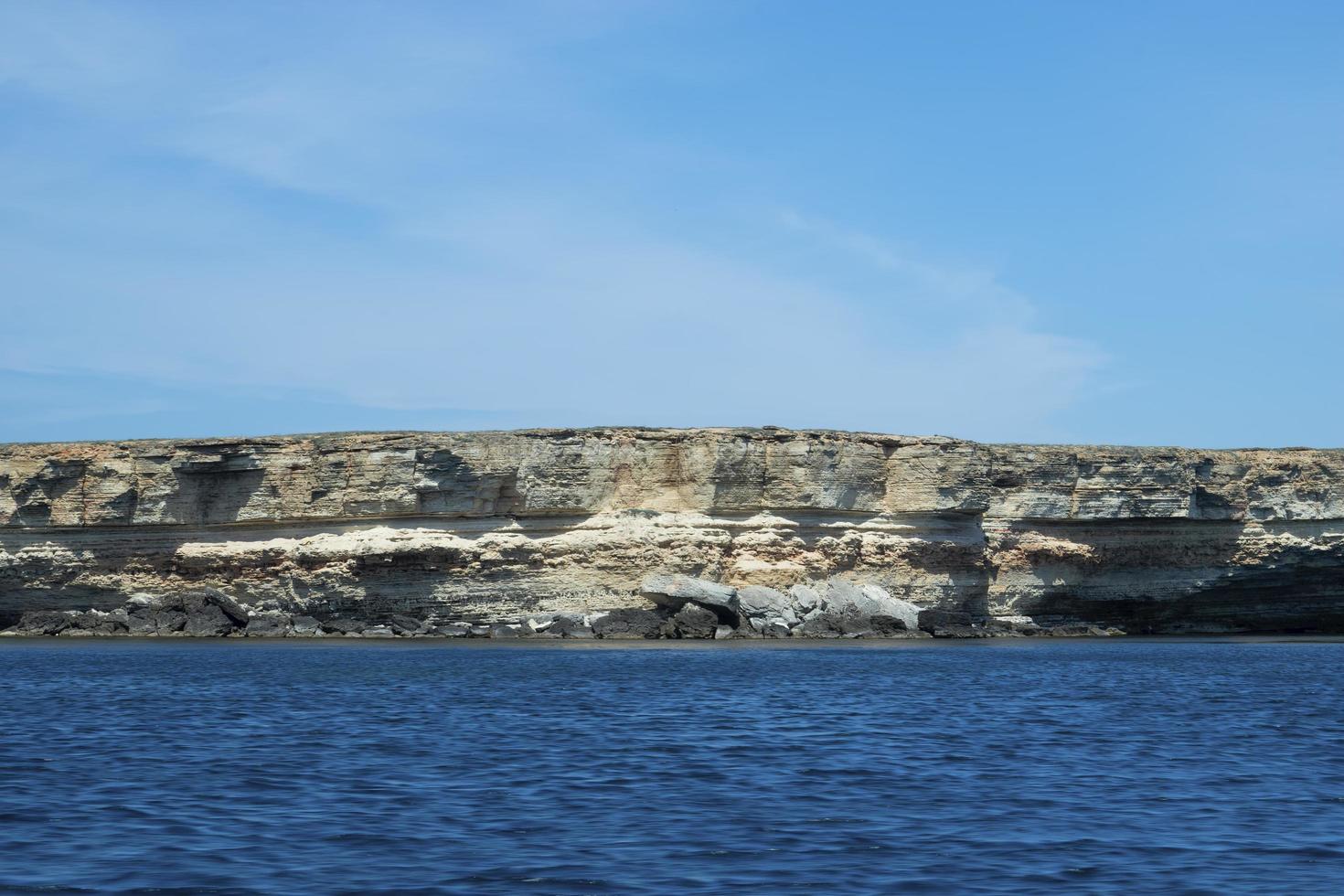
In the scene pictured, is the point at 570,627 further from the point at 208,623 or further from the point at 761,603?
the point at 208,623

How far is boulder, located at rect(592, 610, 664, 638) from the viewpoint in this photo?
44.2m

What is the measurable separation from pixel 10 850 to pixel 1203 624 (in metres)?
47.8

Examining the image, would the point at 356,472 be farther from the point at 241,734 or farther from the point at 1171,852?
the point at 1171,852

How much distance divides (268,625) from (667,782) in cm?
3248

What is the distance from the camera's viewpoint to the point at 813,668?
1277 inches

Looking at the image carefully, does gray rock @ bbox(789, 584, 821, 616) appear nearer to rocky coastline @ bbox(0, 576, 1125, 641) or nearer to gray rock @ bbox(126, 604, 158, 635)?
rocky coastline @ bbox(0, 576, 1125, 641)

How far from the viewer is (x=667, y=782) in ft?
53.1

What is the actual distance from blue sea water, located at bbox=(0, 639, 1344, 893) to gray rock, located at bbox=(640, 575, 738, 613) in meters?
12.7

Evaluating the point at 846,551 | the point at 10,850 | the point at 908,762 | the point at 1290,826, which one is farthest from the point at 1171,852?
the point at 846,551

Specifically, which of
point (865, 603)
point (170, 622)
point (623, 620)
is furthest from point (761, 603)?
point (170, 622)

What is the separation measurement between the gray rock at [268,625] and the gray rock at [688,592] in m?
11.3

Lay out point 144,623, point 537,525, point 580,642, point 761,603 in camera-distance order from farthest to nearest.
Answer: point 144,623, point 537,525, point 761,603, point 580,642

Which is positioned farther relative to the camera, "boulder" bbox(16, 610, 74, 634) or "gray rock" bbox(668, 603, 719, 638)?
"boulder" bbox(16, 610, 74, 634)

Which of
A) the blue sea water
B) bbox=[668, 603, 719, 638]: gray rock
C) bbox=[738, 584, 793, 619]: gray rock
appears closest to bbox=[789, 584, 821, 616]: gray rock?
bbox=[738, 584, 793, 619]: gray rock
